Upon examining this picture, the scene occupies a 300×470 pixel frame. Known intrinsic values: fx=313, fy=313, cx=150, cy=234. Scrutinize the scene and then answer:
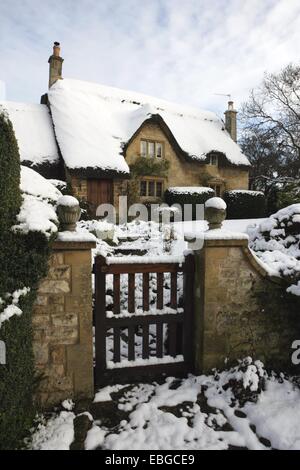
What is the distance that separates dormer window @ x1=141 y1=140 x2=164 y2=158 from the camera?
55.0 ft

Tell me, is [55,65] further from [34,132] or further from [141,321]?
[141,321]

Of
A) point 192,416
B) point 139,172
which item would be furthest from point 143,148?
point 192,416

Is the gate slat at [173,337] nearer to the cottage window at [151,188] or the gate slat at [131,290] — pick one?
the gate slat at [131,290]

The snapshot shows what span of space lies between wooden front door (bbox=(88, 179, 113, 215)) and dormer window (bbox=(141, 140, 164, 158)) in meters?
3.36

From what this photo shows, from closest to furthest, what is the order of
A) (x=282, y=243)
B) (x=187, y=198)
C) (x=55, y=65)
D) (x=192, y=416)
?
(x=192, y=416)
(x=282, y=243)
(x=187, y=198)
(x=55, y=65)

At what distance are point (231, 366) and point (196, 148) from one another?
1619cm

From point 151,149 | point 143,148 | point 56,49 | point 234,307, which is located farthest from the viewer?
point 56,49

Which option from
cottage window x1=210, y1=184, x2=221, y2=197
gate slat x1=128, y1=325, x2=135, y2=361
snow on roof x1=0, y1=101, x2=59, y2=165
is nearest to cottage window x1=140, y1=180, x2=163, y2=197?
cottage window x1=210, y1=184, x2=221, y2=197

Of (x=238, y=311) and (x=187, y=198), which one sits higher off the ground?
(x=187, y=198)

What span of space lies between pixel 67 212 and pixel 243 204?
52.6 ft

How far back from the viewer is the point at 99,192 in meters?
14.4
